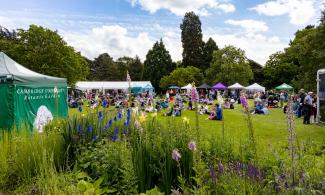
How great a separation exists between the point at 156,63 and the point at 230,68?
2171 cm

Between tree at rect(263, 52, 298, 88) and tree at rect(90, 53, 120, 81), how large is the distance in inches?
1546

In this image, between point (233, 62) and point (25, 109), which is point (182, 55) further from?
point (25, 109)

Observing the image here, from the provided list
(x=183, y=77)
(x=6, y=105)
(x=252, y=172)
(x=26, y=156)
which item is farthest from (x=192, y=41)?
(x=252, y=172)

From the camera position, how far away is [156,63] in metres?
65.2

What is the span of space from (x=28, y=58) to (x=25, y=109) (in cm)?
1826

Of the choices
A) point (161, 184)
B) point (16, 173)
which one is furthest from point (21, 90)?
point (161, 184)

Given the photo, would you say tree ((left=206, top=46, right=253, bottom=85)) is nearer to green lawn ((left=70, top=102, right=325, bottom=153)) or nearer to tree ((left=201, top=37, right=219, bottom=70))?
tree ((left=201, top=37, right=219, bottom=70))

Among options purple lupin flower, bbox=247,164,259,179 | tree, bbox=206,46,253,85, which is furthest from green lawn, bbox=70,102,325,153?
tree, bbox=206,46,253,85

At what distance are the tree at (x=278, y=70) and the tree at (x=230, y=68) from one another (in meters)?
6.76

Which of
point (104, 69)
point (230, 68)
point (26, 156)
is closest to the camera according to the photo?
point (26, 156)

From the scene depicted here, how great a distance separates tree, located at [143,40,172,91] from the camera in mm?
64062

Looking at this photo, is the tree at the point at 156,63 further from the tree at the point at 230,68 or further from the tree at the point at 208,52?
the tree at the point at 230,68

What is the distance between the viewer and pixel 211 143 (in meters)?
4.36

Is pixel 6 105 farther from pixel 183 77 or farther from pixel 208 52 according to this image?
pixel 208 52
